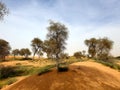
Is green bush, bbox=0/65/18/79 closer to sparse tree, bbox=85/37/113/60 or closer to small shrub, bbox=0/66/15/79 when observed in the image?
small shrub, bbox=0/66/15/79

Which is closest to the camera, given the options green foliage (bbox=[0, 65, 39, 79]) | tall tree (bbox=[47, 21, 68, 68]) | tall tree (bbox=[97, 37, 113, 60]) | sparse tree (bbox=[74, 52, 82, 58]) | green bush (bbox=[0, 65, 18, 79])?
tall tree (bbox=[47, 21, 68, 68])

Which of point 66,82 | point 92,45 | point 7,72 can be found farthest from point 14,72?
point 92,45

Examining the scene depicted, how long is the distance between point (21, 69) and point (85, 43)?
39.4 metres

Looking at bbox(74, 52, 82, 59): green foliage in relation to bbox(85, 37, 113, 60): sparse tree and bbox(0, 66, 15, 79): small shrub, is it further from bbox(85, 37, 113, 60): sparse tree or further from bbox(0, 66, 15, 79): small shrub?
bbox(0, 66, 15, 79): small shrub

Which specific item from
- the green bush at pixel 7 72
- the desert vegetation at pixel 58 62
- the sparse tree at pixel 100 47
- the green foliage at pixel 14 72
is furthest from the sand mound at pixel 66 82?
the sparse tree at pixel 100 47

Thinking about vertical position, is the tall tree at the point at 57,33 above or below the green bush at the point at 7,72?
above

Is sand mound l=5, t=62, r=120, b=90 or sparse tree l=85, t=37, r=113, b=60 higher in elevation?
sparse tree l=85, t=37, r=113, b=60

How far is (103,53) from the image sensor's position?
7619 cm

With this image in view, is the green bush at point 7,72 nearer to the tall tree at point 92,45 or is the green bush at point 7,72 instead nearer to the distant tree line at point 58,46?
the distant tree line at point 58,46

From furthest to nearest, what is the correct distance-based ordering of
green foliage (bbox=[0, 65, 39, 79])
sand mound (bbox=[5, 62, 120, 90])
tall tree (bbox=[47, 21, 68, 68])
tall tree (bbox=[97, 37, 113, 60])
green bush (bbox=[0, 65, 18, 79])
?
tall tree (bbox=[97, 37, 113, 60]), green bush (bbox=[0, 65, 18, 79]), green foliage (bbox=[0, 65, 39, 79]), tall tree (bbox=[47, 21, 68, 68]), sand mound (bbox=[5, 62, 120, 90])

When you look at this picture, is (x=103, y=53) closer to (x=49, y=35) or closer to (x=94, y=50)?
(x=94, y=50)

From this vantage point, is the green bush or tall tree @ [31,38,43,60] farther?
tall tree @ [31,38,43,60]

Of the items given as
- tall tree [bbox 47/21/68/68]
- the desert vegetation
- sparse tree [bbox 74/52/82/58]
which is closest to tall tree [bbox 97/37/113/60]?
the desert vegetation

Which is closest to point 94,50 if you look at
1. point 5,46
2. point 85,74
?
point 5,46
